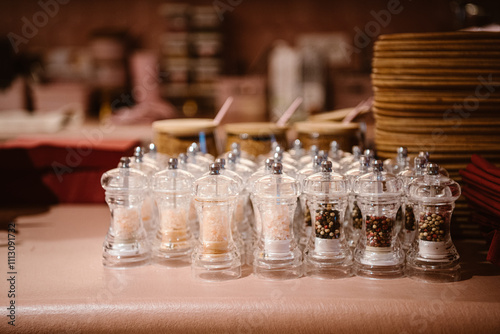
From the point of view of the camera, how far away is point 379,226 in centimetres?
107

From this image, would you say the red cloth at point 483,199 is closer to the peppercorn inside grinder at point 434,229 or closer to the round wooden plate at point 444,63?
the peppercorn inside grinder at point 434,229

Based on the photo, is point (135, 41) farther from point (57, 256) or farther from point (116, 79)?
point (57, 256)

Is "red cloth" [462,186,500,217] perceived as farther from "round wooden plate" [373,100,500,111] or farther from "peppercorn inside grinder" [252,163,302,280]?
"peppercorn inside grinder" [252,163,302,280]

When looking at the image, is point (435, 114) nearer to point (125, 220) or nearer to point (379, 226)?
point (379, 226)

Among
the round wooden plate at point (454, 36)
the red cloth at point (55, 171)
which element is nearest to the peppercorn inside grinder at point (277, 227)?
the round wooden plate at point (454, 36)

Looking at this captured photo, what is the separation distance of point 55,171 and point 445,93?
1.15m

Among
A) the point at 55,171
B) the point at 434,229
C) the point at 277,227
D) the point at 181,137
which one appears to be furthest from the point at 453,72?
the point at 55,171

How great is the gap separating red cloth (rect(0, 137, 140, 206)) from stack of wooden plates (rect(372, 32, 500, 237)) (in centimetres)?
84

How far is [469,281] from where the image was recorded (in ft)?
3.44

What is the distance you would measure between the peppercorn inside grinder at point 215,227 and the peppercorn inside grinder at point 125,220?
0.14m

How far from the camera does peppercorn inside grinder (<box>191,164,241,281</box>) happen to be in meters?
1.08

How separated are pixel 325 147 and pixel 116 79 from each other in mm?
2290

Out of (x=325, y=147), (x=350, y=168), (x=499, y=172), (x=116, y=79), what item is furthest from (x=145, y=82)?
(x=499, y=172)

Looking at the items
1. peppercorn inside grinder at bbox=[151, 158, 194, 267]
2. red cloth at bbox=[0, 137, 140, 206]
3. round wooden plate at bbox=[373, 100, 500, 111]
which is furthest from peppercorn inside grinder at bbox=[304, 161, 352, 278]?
red cloth at bbox=[0, 137, 140, 206]
